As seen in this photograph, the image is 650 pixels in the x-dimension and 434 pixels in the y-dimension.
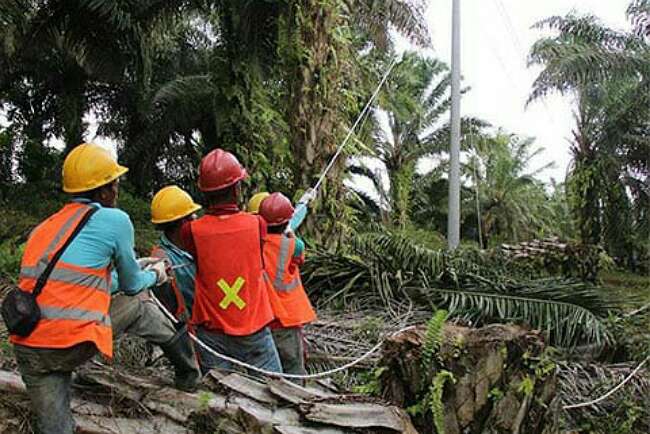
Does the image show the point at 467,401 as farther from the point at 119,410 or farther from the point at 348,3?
the point at 348,3

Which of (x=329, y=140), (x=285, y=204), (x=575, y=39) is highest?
(x=575, y=39)

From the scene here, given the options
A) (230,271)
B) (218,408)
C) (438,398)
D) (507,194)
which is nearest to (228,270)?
(230,271)

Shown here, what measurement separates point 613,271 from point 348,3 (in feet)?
62.5

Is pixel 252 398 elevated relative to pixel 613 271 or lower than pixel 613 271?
elevated

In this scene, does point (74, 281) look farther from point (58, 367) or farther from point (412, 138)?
point (412, 138)

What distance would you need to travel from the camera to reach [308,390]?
384 cm

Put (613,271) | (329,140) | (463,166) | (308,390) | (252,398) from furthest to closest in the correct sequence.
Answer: (463,166), (613,271), (329,140), (308,390), (252,398)

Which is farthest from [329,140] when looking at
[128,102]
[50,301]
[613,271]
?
[613,271]

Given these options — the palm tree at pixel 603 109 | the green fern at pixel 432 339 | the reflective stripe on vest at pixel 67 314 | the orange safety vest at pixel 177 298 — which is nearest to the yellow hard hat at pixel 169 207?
the orange safety vest at pixel 177 298

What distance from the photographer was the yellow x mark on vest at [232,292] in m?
3.81

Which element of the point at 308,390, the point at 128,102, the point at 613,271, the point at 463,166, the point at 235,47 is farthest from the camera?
the point at 463,166

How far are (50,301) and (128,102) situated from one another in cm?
2026

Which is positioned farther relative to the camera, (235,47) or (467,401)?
(235,47)

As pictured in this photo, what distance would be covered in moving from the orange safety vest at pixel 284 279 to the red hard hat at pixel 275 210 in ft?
0.32
